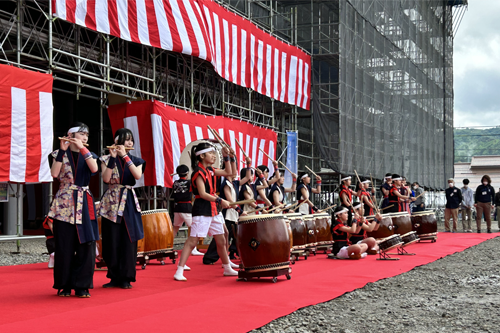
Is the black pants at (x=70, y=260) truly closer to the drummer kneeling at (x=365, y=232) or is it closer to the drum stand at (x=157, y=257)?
the drum stand at (x=157, y=257)

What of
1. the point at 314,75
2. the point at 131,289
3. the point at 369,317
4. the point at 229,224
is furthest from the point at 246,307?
the point at 314,75

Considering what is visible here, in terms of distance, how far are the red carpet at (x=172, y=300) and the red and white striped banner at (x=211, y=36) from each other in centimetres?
558

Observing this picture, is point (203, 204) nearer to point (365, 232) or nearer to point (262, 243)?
point (262, 243)

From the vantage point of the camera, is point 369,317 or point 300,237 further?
point 300,237

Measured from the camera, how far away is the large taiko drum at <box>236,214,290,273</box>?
6762mm

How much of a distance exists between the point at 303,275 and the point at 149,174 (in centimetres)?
680

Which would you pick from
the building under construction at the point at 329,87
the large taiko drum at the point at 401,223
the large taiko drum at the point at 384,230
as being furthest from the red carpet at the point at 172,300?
the building under construction at the point at 329,87

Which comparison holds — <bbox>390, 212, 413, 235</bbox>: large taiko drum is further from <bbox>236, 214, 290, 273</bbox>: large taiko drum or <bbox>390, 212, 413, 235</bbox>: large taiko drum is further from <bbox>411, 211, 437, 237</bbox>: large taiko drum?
<bbox>236, 214, 290, 273</bbox>: large taiko drum

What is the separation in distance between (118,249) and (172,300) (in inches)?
42.0

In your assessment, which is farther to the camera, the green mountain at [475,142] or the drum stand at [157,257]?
the green mountain at [475,142]

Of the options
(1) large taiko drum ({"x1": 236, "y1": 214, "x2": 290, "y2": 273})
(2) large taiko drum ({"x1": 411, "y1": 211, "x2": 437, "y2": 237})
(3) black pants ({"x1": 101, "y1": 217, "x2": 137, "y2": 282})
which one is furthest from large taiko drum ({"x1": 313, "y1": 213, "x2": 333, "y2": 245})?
(3) black pants ({"x1": 101, "y1": 217, "x2": 137, "y2": 282})

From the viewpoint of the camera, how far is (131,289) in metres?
6.11

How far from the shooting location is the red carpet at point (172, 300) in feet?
13.9

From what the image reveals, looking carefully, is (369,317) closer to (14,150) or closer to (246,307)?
(246,307)
